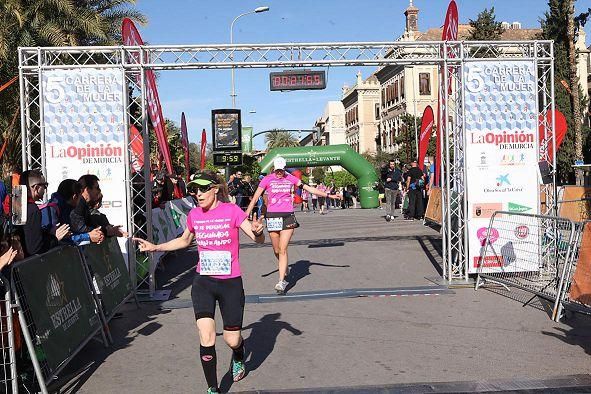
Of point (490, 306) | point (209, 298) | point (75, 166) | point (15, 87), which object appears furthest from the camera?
point (15, 87)

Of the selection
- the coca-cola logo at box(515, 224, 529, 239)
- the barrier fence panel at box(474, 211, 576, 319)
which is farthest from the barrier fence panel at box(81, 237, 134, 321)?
the coca-cola logo at box(515, 224, 529, 239)

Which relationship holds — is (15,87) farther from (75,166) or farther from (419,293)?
(419,293)

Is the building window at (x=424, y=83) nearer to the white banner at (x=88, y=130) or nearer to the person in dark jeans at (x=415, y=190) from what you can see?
the person in dark jeans at (x=415, y=190)

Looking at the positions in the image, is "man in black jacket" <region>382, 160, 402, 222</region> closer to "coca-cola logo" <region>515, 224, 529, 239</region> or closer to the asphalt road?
the asphalt road

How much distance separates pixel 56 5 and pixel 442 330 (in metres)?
20.3

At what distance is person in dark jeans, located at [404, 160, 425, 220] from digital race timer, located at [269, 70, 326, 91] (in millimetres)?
9525

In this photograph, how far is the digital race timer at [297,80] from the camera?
1117 cm

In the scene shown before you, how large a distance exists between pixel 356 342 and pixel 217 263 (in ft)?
7.12

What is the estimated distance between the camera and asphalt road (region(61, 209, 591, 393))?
5.59 metres

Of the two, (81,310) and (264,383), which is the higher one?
(81,310)

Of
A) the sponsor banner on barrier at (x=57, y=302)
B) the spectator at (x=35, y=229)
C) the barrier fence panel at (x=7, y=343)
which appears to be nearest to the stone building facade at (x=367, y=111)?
the spectator at (x=35, y=229)

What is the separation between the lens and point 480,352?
249 inches

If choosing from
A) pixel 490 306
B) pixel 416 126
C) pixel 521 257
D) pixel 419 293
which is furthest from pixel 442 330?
pixel 416 126

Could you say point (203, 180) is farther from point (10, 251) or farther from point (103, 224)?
point (103, 224)
